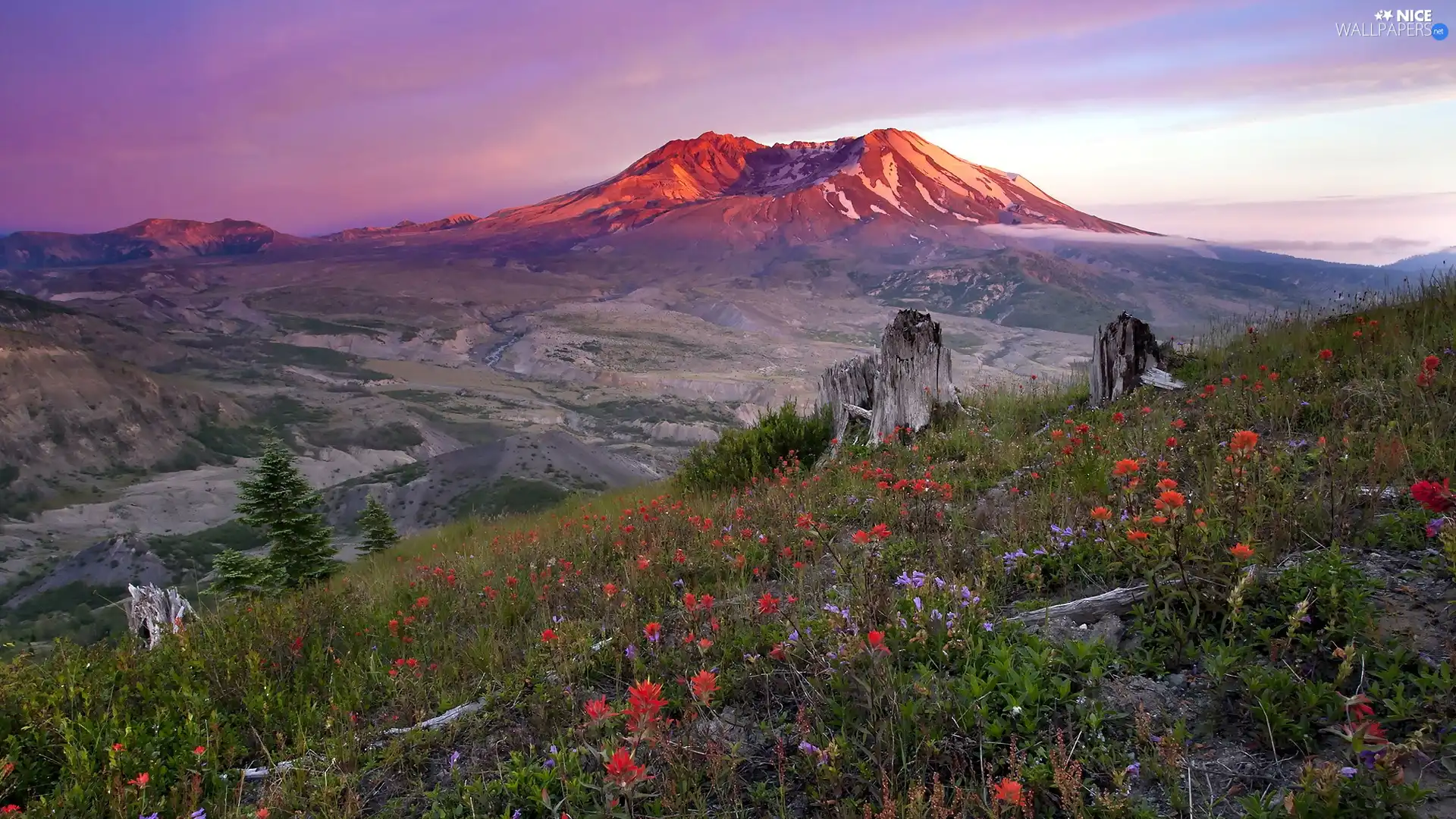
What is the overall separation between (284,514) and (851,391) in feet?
50.2

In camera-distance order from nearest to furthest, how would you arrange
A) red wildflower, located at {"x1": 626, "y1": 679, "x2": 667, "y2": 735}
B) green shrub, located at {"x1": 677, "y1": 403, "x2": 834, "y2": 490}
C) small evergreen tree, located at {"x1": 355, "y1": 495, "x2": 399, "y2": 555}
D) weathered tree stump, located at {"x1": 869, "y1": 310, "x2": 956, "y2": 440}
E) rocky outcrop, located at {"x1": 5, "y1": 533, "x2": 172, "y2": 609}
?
red wildflower, located at {"x1": 626, "y1": 679, "x2": 667, "y2": 735}, green shrub, located at {"x1": 677, "y1": 403, "x2": 834, "y2": 490}, weathered tree stump, located at {"x1": 869, "y1": 310, "x2": 956, "y2": 440}, small evergreen tree, located at {"x1": 355, "y1": 495, "x2": 399, "y2": 555}, rocky outcrop, located at {"x1": 5, "y1": 533, "x2": 172, "y2": 609}

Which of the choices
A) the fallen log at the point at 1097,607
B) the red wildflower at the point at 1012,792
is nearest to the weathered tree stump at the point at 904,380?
the fallen log at the point at 1097,607

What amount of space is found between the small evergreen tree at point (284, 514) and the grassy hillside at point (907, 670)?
574 inches

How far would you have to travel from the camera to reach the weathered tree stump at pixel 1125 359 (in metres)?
8.35

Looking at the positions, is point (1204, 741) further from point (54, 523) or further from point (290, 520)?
point (54, 523)

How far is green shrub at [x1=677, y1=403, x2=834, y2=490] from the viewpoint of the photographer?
9.76 meters

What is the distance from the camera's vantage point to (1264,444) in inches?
182

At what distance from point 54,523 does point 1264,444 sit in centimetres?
14893

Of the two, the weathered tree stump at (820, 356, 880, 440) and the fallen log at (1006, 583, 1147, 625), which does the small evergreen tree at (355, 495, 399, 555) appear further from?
the fallen log at (1006, 583, 1147, 625)

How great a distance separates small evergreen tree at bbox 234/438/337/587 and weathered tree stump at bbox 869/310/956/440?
48.3 ft

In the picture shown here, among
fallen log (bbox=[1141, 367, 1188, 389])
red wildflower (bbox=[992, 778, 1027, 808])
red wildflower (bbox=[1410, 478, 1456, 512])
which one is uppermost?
red wildflower (bbox=[1410, 478, 1456, 512])

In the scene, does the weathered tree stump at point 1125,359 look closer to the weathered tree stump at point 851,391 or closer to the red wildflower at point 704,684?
the weathered tree stump at point 851,391

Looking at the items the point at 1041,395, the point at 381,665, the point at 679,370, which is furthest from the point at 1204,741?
the point at 679,370

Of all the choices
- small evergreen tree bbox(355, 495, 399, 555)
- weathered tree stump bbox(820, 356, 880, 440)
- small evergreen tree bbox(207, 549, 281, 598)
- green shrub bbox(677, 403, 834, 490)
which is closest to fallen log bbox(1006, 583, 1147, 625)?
green shrub bbox(677, 403, 834, 490)
